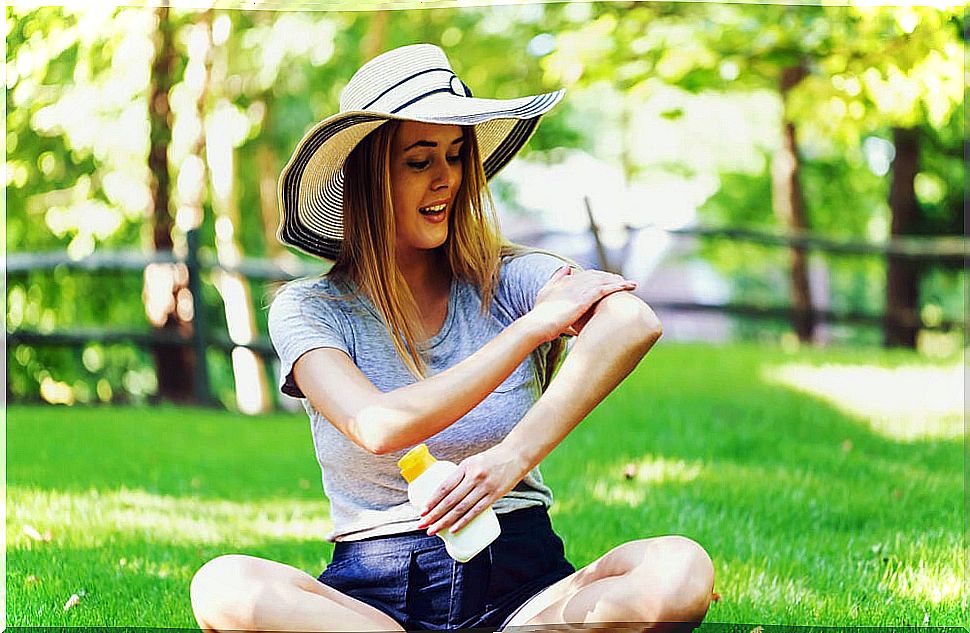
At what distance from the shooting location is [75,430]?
15.1ft

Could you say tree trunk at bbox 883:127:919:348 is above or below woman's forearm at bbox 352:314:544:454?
below

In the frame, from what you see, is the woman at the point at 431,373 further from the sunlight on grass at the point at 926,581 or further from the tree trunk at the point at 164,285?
the tree trunk at the point at 164,285

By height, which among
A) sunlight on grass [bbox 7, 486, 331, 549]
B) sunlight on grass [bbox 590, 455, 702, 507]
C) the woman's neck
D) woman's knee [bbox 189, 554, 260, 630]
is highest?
the woman's neck

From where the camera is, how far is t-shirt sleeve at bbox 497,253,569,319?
196 centimetres

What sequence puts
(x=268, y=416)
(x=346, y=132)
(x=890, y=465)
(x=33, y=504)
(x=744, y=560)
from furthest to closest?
(x=268, y=416)
(x=890, y=465)
(x=33, y=504)
(x=744, y=560)
(x=346, y=132)

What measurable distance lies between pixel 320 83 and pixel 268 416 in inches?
146

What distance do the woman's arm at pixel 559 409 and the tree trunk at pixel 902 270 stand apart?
6.35 meters

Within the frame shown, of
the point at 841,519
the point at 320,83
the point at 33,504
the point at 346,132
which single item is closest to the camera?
the point at 346,132

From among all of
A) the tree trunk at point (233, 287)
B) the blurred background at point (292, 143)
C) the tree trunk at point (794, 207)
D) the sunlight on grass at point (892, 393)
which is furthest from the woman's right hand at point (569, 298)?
the tree trunk at point (794, 207)

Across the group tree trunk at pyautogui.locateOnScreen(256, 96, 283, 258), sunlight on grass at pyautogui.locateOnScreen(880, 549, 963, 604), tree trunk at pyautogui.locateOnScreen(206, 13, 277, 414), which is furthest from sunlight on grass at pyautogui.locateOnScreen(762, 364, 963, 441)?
tree trunk at pyautogui.locateOnScreen(256, 96, 283, 258)

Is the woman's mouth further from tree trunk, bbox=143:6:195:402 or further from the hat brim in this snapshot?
tree trunk, bbox=143:6:195:402

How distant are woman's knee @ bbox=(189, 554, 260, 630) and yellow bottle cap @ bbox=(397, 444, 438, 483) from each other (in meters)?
0.26

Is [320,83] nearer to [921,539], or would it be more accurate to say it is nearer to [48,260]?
[48,260]

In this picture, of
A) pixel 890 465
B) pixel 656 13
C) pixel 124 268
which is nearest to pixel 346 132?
pixel 890 465
